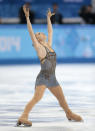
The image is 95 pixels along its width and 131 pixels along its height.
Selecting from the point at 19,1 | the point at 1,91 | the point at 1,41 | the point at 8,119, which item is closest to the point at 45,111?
the point at 8,119

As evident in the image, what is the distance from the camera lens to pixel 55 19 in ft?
54.4

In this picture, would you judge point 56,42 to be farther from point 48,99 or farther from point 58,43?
point 48,99

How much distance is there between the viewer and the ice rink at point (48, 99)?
5562 mm

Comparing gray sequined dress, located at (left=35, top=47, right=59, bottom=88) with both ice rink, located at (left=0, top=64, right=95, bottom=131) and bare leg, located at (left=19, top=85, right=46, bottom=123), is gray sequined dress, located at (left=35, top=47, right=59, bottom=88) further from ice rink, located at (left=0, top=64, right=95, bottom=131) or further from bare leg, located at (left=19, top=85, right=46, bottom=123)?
ice rink, located at (left=0, top=64, right=95, bottom=131)

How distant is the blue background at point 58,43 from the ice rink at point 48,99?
112 cm

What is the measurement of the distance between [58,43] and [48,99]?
25.1 ft

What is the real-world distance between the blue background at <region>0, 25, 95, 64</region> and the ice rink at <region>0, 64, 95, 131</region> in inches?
43.9

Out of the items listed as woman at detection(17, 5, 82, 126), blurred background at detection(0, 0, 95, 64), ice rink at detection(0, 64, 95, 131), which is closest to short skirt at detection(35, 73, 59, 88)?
woman at detection(17, 5, 82, 126)

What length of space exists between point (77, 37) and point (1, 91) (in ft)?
23.4

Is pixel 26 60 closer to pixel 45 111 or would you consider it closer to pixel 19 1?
pixel 19 1

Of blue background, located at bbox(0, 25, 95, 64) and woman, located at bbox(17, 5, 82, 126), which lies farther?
blue background, located at bbox(0, 25, 95, 64)

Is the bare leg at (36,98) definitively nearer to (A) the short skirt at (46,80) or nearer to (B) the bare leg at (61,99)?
(A) the short skirt at (46,80)

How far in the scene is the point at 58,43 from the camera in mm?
15570

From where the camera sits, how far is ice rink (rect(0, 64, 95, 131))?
18.2 ft
